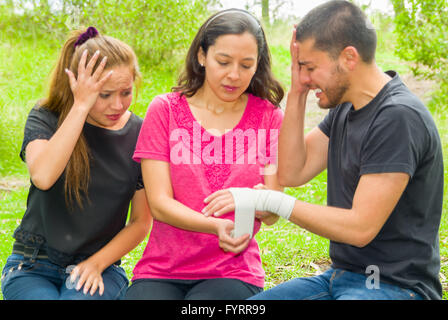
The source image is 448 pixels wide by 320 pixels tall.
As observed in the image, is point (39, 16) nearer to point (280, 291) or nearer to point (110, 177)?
point (110, 177)

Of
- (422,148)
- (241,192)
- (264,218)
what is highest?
(422,148)

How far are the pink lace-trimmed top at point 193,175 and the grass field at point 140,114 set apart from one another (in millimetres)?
717

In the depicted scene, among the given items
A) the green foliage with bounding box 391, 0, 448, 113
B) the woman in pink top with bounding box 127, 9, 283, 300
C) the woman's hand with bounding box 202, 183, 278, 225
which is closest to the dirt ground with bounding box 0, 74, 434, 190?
the green foliage with bounding box 391, 0, 448, 113

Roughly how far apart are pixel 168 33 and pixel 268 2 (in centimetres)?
215

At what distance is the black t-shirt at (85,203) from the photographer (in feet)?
8.88

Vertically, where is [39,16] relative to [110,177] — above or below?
above

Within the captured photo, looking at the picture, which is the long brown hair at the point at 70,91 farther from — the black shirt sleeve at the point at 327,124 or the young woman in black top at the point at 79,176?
the black shirt sleeve at the point at 327,124

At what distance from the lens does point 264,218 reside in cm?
272

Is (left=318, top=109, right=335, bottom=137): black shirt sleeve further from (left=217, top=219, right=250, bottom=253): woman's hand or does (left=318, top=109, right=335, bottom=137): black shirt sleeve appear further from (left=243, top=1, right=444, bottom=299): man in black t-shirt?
(left=217, top=219, right=250, bottom=253): woman's hand

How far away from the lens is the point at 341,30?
8.23ft

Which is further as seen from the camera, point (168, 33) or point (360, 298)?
point (168, 33)

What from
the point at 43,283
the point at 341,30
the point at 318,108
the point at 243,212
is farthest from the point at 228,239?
the point at 318,108

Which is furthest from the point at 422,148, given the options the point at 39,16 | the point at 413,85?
the point at 39,16

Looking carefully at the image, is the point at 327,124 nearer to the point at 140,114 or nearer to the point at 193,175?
the point at 193,175
